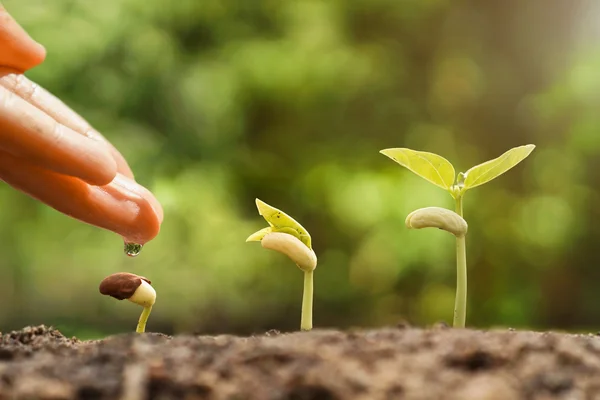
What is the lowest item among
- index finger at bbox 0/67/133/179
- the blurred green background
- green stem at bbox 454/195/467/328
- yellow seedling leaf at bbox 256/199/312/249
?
green stem at bbox 454/195/467/328

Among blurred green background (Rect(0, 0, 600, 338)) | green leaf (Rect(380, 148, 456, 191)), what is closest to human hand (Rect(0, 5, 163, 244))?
green leaf (Rect(380, 148, 456, 191))

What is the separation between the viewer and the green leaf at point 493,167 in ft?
2.32

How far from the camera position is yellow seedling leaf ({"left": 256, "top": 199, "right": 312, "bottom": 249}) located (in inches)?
30.3

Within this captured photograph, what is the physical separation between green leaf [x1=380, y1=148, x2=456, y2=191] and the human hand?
343 mm

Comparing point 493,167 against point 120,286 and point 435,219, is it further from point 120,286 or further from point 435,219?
point 120,286

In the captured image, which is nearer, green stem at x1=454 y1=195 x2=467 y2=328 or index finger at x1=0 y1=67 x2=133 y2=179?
green stem at x1=454 y1=195 x2=467 y2=328

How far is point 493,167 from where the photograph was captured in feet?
2.38

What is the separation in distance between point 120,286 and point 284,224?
207 millimetres

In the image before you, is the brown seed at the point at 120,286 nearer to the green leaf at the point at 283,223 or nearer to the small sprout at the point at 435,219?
the green leaf at the point at 283,223

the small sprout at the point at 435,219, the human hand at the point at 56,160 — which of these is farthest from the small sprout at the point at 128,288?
the small sprout at the point at 435,219

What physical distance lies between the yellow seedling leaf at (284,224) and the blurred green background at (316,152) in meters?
2.12

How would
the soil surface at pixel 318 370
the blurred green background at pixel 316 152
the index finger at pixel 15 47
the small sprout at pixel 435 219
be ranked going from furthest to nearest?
the blurred green background at pixel 316 152
the index finger at pixel 15 47
the small sprout at pixel 435 219
the soil surface at pixel 318 370

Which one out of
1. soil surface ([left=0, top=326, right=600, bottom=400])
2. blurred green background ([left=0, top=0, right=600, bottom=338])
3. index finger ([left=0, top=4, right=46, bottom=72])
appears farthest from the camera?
blurred green background ([left=0, top=0, right=600, bottom=338])

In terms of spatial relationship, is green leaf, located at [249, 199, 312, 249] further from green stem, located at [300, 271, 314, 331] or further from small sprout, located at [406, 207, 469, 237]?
small sprout, located at [406, 207, 469, 237]
